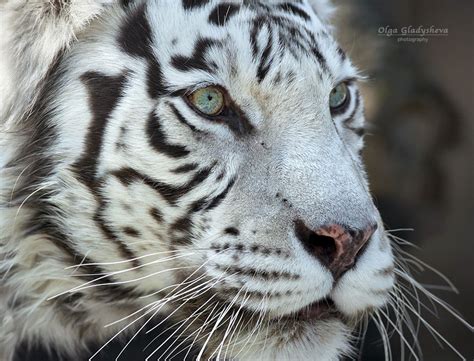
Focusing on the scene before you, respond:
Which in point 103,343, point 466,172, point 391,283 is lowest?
point 103,343

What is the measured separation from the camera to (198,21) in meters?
0.65

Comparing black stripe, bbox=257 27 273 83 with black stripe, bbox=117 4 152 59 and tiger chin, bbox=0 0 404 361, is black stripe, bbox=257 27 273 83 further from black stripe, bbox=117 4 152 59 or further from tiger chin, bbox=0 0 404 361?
black stripe, bbox=117 4 152 59

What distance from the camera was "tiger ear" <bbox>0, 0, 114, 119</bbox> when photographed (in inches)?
24.9

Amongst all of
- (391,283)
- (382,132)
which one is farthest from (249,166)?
(382,132)

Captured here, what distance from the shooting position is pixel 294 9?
727 millimetres

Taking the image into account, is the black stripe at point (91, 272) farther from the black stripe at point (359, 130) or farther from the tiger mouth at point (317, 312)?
the black stripe at point (359, 130)

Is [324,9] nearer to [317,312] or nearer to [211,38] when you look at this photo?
[211,38]

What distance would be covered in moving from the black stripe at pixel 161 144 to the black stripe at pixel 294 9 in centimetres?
20

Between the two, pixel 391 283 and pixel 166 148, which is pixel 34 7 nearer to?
pixel 166 148

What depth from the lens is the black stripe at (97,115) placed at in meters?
0.64

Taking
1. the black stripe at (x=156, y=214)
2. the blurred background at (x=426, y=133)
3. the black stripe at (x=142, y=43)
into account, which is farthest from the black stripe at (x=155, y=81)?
the blurred background at (x=426, y=133)

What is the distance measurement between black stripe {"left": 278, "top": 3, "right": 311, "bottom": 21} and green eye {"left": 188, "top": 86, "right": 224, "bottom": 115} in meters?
0.14

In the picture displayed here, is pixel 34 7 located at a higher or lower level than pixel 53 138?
higher

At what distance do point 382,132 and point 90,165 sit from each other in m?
0.48
